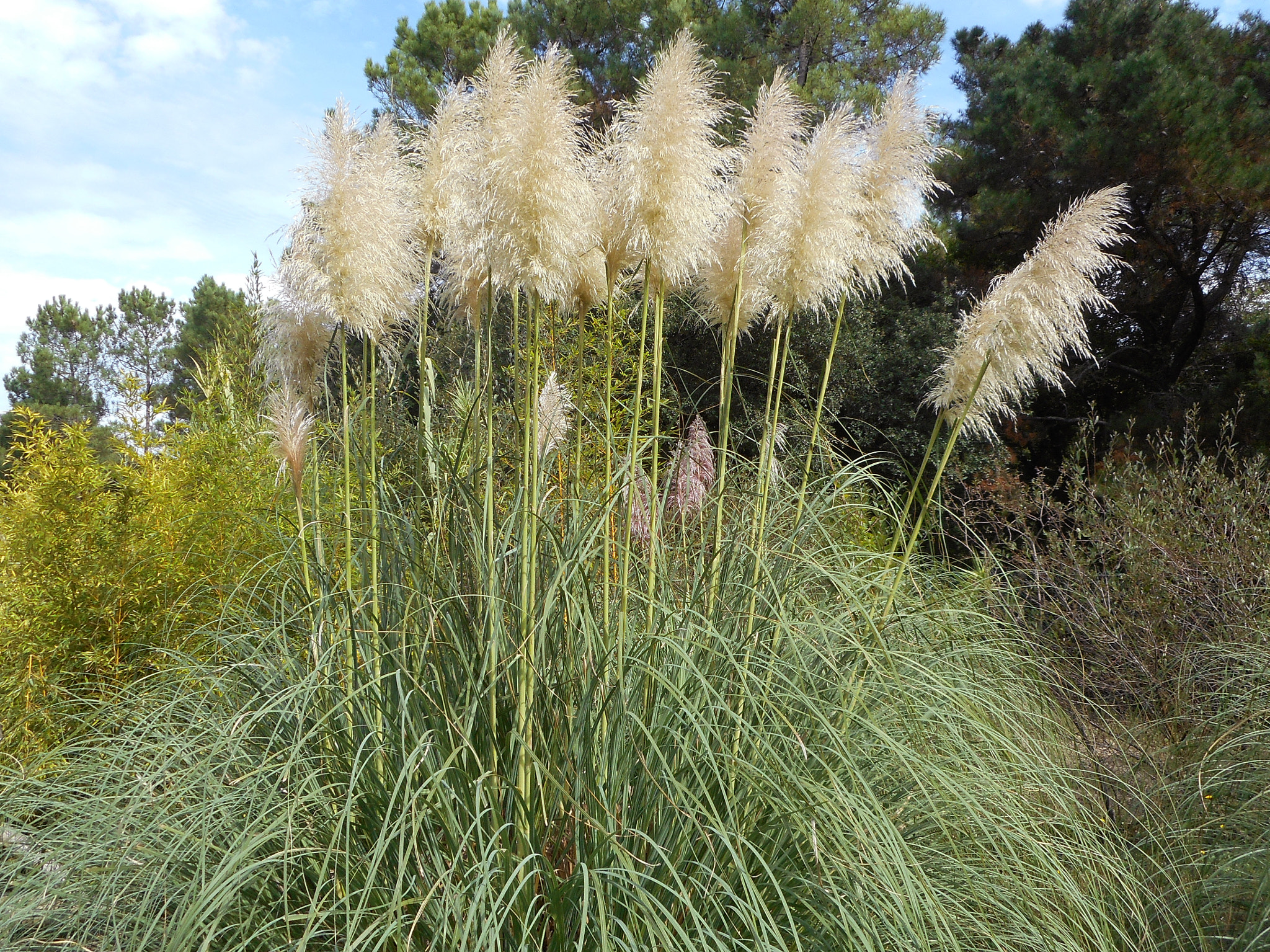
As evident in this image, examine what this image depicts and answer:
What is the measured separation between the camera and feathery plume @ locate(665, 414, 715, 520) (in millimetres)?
3760

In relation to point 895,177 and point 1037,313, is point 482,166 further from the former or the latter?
point 1037,313

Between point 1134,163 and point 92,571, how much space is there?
42.4 feet

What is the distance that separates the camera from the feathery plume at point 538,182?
2445 millimetres

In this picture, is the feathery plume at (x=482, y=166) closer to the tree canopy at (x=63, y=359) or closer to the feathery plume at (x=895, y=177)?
the feathery plume at (x=895, y=177)

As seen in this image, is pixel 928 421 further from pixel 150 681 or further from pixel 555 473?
pixel 150 681

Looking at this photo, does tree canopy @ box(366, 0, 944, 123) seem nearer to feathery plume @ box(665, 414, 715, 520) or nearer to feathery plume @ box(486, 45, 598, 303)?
feathery plume @ box(665, 414, 715, 520)

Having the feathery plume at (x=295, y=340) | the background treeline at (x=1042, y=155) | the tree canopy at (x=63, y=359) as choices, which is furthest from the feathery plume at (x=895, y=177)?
the tree canopy at (x=63, y=359)

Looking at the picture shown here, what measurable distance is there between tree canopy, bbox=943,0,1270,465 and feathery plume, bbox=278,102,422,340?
9.74 meters

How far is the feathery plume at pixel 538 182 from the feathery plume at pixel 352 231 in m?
0.53

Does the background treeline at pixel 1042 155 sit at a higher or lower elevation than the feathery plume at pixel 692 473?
higher

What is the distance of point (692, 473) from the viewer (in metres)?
4.38

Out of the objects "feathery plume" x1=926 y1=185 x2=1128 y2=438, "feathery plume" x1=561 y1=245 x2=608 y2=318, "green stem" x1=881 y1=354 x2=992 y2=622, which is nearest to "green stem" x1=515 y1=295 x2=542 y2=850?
"feathery plume" x1=561 y1=245 x2=608 y2=318

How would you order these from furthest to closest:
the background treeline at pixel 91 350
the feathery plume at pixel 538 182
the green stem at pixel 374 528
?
1. the background treeline at pixel 91 350
2. the green stem at pixel 374 528
3. the feathery plume at pixel 538 182

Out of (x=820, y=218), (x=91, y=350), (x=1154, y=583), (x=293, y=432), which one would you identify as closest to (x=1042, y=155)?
(x=1154, y=583)
